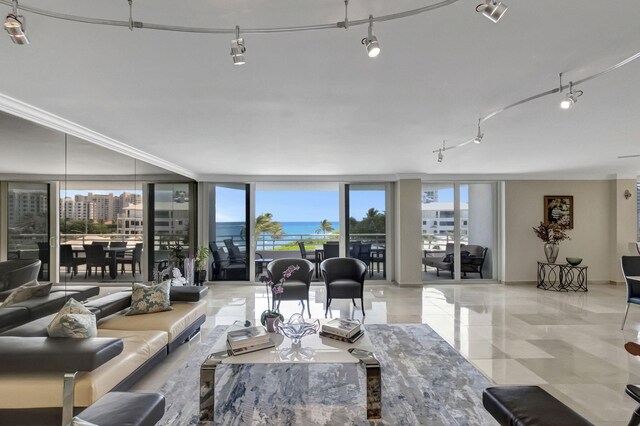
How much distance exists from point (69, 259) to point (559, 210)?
8.88 metres

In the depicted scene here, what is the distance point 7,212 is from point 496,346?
498 cm

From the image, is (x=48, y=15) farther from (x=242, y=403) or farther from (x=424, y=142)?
(x=424, y=142)

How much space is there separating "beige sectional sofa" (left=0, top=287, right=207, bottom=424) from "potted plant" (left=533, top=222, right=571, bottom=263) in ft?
22.6

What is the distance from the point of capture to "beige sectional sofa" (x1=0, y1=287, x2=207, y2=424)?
2.12 meters

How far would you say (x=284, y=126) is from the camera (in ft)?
11.4

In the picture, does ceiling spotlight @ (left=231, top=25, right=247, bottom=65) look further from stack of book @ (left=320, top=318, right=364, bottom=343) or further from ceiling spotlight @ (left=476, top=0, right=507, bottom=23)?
stack of book @ (left=320, top=318, right=364, bottom=343)

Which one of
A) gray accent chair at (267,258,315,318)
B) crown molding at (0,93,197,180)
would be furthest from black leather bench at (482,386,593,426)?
crown molding at (0,93,197,180)

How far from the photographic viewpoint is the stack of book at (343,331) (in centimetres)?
295

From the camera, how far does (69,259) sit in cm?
355

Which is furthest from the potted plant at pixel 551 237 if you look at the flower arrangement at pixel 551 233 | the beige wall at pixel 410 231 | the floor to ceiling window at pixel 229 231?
the floor to ceiling window at pixel 229 231

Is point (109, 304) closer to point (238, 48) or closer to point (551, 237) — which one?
point (238, 48)

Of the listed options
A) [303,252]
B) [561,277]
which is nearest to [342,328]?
[303,252]

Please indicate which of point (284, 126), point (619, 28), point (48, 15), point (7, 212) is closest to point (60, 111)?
point (7, 212)

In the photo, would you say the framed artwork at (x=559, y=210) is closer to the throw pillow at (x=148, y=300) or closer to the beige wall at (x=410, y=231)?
the beige wall at (x=410, y=231)
